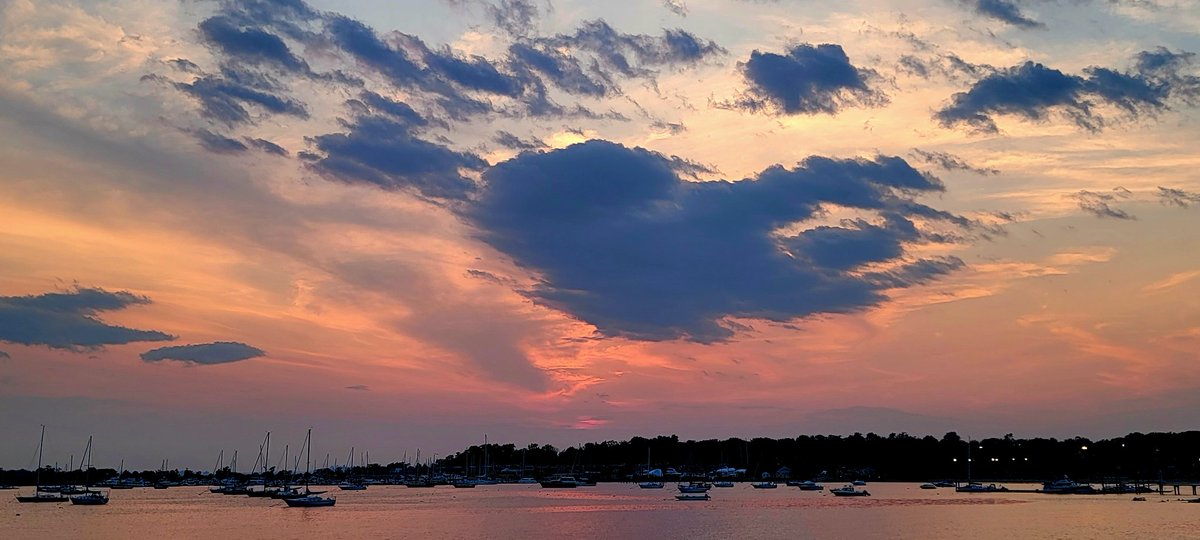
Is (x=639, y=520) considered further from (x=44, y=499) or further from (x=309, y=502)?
(x=44, y=499)

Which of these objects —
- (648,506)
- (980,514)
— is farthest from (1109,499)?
Result: (648,506)

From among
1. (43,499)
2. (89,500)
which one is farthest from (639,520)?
(43,499)

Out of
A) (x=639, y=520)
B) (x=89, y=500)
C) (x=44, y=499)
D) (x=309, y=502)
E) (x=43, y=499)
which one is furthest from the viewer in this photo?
(x=44, y=499)

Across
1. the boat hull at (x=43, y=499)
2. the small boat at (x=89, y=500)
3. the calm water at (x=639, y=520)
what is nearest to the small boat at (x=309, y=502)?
the calm water at (x=639, y=520)

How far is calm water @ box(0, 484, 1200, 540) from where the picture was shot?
349 ft

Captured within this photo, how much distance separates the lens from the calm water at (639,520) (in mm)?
106438

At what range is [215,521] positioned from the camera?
131 m

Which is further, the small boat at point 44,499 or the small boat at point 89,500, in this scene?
the small boat at point 44,499

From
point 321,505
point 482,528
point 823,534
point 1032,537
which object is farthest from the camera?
point 321,505

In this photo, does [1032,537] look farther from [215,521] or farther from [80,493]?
[80,493]

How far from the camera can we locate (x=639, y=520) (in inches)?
5187

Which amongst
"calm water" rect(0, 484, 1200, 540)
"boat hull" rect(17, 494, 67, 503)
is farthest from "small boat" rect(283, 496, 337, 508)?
"boat hull" rect(17, 494, 67, 503)

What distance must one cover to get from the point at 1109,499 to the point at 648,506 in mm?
78280

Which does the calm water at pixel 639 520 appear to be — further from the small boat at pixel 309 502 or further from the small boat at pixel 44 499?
the small boat at pixel 44 499
